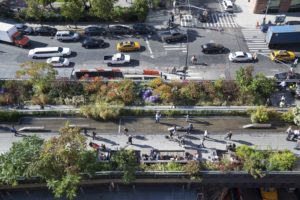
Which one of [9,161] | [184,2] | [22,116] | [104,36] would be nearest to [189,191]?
[9,161]

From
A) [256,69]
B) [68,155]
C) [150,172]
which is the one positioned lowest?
[150,172]

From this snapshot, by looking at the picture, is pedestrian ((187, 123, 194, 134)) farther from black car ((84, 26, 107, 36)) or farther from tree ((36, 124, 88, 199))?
black car ((84, 26, 107, 36))

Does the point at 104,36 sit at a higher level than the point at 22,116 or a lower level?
higher

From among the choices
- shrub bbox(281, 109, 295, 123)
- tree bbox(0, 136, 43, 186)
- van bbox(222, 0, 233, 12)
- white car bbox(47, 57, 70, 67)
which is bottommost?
tree bbox(0, 136, 43, 186)

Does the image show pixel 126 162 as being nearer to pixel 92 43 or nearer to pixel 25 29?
pixel 92 43

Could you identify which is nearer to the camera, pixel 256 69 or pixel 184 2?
pixel 256 69

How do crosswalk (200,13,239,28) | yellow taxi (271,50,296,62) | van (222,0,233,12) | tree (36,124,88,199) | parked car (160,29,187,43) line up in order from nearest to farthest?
tree (36,124,88,199)
yellow taxi (271,50,296,62)
parked car (160,29,187,43)
crosswalk (200,13,239,28)
van (222,0,233,12)

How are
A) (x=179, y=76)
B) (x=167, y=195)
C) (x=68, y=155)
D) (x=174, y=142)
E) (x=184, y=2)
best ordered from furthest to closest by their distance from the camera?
(x=184, y=2) → (x=179, y=76) → (x=174, y=142) → (x=167, y=195) → (x=68, y=155)

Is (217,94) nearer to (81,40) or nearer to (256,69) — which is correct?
(256,69)

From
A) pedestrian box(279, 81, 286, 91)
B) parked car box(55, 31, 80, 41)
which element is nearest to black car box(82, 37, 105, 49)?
parked car box(55, 31, 80, 41)
